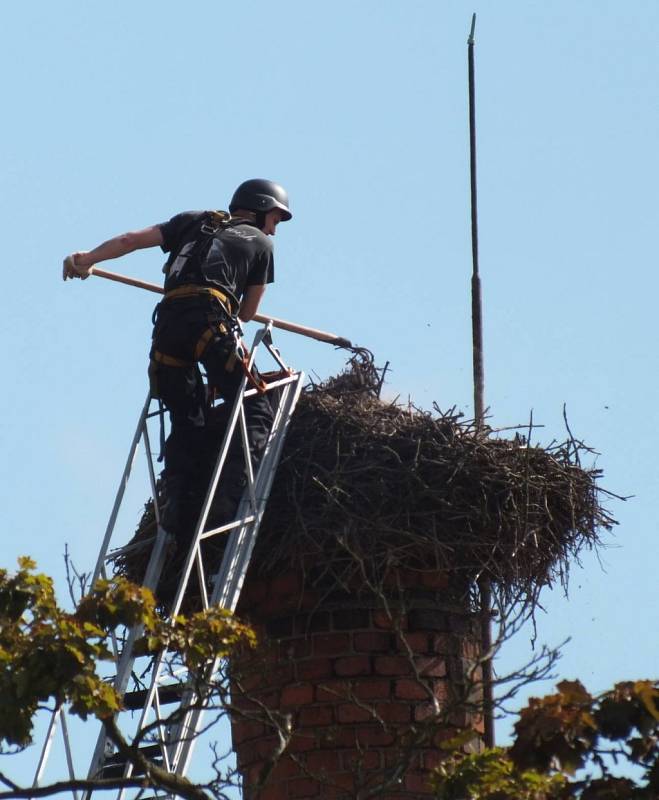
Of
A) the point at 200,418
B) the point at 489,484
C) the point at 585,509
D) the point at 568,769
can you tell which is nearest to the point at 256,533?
the point at 200,418

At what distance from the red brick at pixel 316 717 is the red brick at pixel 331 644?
300 millimetres

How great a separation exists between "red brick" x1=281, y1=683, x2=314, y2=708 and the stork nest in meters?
0.55

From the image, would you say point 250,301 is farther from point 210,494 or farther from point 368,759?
point 368,759

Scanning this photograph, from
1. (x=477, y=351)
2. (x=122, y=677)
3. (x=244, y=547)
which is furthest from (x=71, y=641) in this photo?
(x=477, y=351)

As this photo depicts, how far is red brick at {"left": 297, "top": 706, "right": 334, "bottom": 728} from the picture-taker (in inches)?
400

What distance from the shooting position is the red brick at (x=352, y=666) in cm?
1030

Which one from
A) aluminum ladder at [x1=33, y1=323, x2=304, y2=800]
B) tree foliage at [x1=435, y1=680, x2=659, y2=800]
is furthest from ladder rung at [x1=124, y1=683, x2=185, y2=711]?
tree foliage at [x1=435, y1=680, x2=659, y2=800]

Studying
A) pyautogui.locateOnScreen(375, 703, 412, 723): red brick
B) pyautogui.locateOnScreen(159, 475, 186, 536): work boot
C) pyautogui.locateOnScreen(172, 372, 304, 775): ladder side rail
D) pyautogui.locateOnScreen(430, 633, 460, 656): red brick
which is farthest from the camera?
pyautogui.locateOnScreen(430, 633, 460, 656): red brick

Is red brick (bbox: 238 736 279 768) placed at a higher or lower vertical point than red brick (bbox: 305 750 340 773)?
higher

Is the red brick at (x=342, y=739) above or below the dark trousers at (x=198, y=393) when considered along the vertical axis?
below

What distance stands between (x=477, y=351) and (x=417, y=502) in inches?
72.3

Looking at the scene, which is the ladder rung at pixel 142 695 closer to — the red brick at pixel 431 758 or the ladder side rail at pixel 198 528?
the ladder side rail at pixel 198 528

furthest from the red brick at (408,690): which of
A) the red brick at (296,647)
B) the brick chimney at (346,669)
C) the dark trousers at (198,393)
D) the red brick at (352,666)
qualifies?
the dark trousers at (198,393)

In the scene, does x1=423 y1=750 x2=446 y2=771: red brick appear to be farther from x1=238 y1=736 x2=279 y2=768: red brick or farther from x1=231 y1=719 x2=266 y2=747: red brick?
x1=231 y1=719 x2=266 y2=747: red brick
